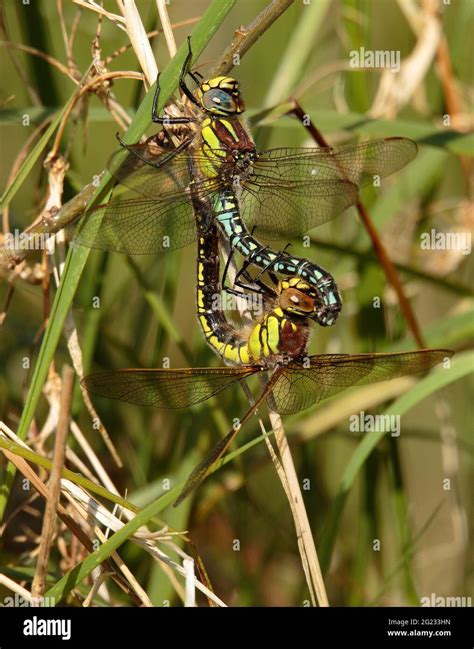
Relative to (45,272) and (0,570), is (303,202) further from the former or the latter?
(0,570)

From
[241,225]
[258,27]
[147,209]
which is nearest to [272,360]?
[241,225]

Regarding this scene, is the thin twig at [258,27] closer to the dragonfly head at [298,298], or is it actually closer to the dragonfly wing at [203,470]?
the dragonfly head at [298,298]

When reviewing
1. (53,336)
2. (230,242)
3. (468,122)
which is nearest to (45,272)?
(53,336)

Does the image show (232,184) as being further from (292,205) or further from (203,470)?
(203,470)

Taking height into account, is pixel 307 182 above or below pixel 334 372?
above

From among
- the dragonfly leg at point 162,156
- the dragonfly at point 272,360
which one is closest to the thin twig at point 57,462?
the dragonfly at point 272,360

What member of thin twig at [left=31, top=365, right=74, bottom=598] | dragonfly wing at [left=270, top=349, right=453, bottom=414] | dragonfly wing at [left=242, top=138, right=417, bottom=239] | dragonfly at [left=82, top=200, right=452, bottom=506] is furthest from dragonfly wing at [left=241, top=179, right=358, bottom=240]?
thin twig at [left=31, top=365, right=74, bottom=598]
